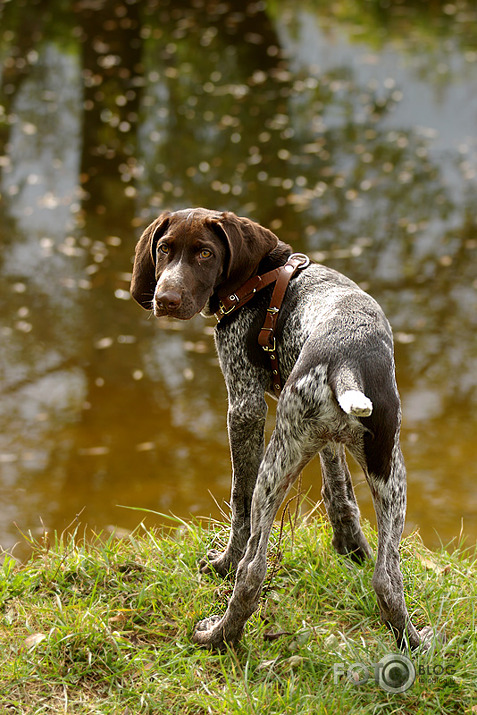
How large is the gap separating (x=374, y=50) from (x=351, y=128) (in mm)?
3589

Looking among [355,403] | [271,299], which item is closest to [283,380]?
[271,299]

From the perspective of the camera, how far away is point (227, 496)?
19.8 ft

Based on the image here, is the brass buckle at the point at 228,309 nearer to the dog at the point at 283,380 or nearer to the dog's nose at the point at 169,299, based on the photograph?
the dog at the point at 283,380

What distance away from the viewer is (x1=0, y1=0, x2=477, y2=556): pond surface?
21.7 feet

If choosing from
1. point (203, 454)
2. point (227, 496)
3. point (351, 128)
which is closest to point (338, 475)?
point (227, 496)

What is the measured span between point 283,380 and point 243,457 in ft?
1.29

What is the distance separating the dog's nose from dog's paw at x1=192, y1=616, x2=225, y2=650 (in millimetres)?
1317

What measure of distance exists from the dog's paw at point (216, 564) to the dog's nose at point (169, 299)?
1323mm

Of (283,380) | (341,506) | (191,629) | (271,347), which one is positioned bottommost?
(191,629)

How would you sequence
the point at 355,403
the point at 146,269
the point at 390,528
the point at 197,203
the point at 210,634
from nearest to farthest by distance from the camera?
the point at 355,403 < the point at 390,528 < the point at 210,634 < the point at 146,269 < the point at 197,203

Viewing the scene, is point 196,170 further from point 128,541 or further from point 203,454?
point 128,541

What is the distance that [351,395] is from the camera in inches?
117

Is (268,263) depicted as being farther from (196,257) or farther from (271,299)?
(196,257)

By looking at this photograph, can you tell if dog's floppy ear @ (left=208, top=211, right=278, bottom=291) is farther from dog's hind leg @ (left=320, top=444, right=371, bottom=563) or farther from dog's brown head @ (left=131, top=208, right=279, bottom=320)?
dog's hind leg @ (left=320, top=444, right=371, bottom=563)
